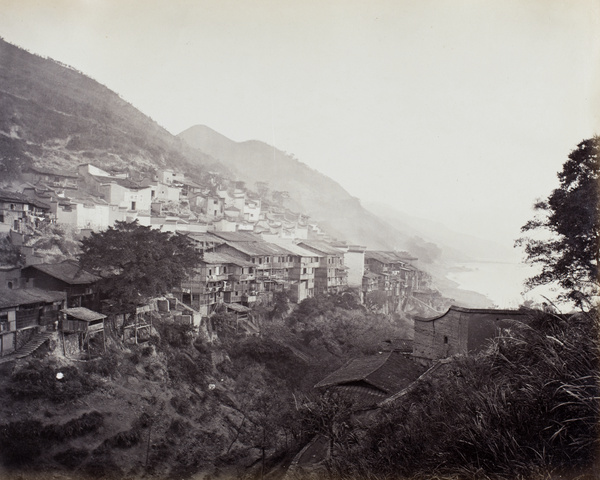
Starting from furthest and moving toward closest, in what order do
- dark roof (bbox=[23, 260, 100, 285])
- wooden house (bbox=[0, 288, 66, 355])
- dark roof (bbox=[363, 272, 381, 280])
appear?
dark roof (bbox=[363, 272, 381, 280]) < dark roof (bbox=[23, 260, 100, 285]) < wooden house (bbox=[0, 288, 66, 355])

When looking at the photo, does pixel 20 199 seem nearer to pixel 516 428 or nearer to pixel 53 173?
pixel 53 173

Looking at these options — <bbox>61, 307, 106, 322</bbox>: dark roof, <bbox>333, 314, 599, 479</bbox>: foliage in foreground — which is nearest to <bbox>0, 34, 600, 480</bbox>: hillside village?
<bbox>333, 314, 599, 479</bbox>: foliage in foreground

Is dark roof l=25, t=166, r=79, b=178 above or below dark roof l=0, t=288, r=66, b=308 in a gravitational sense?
above

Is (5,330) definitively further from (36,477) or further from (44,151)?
(44,151)

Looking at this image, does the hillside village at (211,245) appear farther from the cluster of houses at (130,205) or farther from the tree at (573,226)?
the tree at (573,226)

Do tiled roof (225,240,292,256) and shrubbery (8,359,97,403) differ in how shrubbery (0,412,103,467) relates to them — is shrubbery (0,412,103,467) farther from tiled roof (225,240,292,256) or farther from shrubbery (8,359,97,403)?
tiled roof (225,240,292,256)

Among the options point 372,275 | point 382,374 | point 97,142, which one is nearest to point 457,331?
point 382,374
